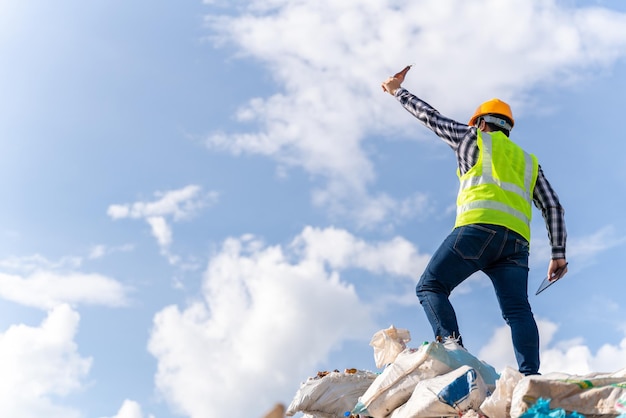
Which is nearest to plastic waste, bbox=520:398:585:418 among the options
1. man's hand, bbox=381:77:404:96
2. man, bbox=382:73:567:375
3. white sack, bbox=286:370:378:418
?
man, bbox=382:73:567:375

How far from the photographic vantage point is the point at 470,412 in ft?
12.8

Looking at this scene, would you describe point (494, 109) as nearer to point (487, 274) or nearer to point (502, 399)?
point (487, 274)

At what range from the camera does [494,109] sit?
532 centimetres

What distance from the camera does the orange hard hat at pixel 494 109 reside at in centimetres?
532

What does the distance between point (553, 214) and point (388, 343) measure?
1557mm

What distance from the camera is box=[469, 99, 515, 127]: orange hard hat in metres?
5.32

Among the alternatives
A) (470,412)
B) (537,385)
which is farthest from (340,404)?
(537,385)

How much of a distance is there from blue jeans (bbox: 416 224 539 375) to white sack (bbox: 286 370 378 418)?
77 centimetres

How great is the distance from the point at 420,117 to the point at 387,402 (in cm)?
217

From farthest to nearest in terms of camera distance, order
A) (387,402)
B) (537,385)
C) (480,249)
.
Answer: (480,249) < (387,402) < (537,385)

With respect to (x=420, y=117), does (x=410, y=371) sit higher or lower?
lower

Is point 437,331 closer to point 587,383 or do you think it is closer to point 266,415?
point 587,383

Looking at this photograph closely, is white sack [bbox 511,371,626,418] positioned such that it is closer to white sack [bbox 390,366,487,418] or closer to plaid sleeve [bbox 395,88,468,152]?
white sack [bbox 390,366,487,418]

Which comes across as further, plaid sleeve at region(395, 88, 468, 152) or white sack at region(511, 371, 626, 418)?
plaid sleeve at region(395, 88, 468, 152)
